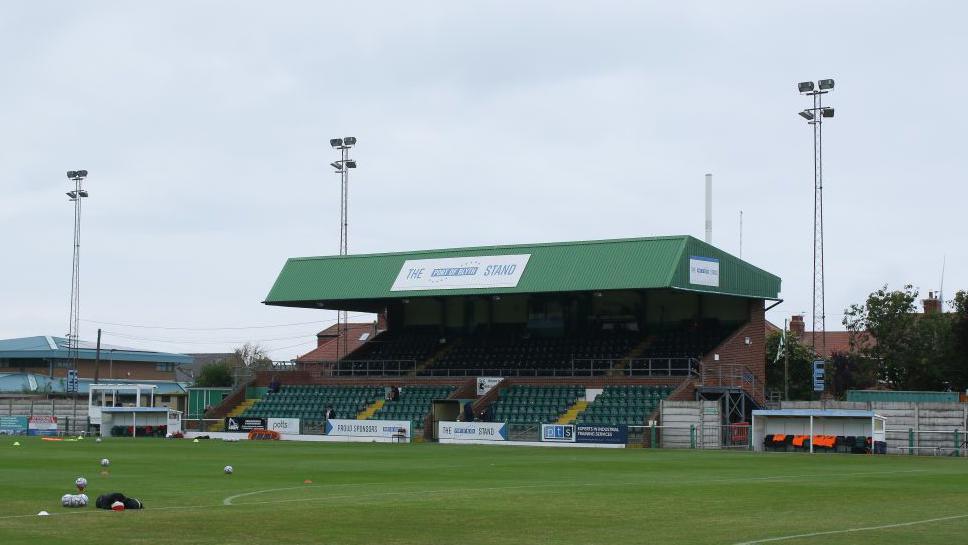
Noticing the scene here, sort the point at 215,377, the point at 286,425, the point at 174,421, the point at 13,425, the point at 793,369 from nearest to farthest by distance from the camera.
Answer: the point at 286,425 < the point at 174,421 < the point at 13,425 < the point at 793,369 < the point at 215,377

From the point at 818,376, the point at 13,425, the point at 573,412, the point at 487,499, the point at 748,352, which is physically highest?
the point at 748,352

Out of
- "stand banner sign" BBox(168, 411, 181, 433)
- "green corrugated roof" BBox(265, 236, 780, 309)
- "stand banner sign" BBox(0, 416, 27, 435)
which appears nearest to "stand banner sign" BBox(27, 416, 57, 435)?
"stand banner sign" BBox(0, 416, 27, 435)

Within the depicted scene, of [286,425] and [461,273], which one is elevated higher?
[461,273]

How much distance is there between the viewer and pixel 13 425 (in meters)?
86.0

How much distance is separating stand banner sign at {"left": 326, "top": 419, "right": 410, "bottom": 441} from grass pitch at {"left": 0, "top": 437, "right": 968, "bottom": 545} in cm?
2027

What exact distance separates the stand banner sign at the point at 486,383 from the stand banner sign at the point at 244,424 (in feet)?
44.1

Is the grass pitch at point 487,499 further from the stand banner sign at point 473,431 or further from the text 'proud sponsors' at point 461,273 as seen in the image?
the text 'proud sponsors' at point 461,273

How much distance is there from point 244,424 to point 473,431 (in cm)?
1686

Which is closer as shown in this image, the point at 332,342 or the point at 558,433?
the point at 558,433

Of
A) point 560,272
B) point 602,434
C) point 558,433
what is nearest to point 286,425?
point 558,433

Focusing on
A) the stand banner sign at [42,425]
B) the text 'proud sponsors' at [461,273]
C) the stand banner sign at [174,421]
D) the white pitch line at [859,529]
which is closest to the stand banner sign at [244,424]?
the stand banner sign at [174,421]

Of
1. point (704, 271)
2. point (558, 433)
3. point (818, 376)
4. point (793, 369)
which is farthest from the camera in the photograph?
point (793, 369)

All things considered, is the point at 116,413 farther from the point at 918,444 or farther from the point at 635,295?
the point at 918,444

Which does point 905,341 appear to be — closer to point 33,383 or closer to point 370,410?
point 370,410
